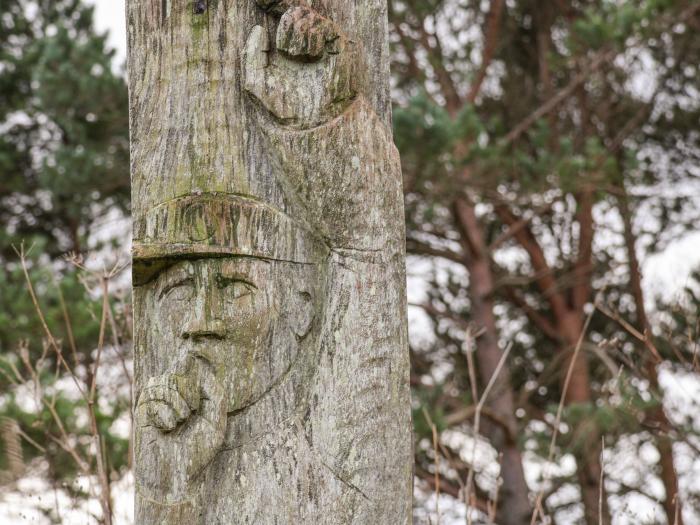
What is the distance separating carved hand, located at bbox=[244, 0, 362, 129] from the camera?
351cm

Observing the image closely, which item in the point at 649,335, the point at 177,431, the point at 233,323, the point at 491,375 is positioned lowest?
the point at 177,431

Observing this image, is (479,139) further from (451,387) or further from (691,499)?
(691,499)

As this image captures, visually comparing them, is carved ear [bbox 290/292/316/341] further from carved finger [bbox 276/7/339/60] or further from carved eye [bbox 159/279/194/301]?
carved finger [bbox 276/7/339/60]

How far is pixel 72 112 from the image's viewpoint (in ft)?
36.9

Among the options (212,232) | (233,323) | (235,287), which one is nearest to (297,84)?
(212,232)

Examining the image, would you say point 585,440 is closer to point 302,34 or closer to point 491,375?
point 491,375

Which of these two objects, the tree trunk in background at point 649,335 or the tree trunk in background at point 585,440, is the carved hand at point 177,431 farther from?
the tree trunk in background at point 585,440

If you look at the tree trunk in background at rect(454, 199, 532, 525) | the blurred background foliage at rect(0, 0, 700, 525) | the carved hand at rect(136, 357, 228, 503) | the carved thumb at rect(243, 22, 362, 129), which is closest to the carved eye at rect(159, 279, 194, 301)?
the carved hand at rect(136, 357, 228, 503)

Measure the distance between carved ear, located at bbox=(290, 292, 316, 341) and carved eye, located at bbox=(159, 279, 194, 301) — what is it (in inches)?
13.0

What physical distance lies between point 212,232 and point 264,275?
212mm

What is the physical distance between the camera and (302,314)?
3.46 m

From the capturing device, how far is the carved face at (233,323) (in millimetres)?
3355

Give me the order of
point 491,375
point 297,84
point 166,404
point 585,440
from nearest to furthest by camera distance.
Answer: point 166,404, point 297,84, point 585,440, point 491,375

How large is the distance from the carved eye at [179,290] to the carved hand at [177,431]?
0.26m
